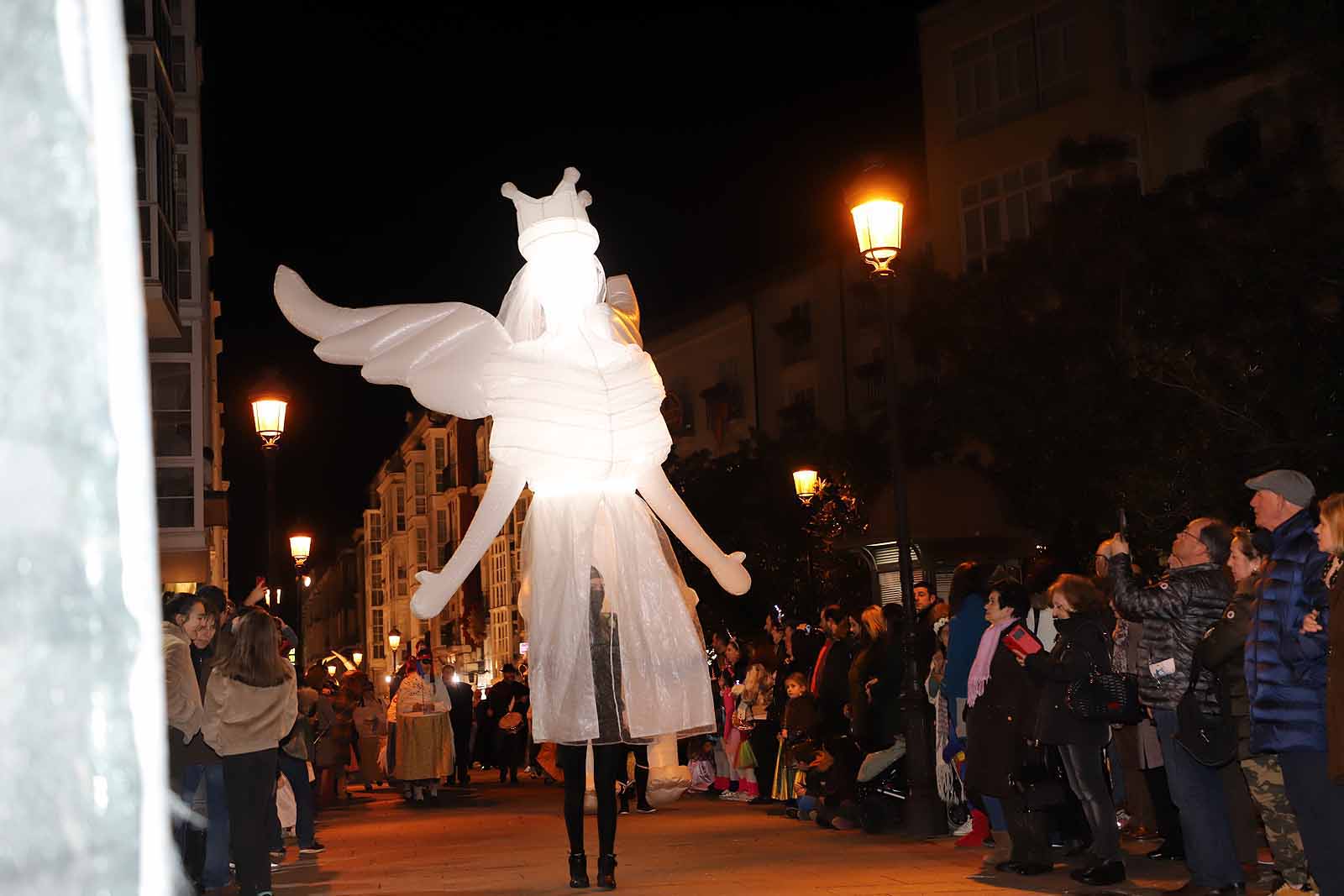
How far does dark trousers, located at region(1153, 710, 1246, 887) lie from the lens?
807 cm

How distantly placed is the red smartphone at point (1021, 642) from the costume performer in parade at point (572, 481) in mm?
2478

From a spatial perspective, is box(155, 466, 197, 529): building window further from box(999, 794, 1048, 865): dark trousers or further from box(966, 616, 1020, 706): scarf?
box(999, 794, 1048, 865): dark trousers

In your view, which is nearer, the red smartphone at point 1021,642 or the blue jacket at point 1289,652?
the blue jacket at point 1289,652

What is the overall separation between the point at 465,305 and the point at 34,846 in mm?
7463

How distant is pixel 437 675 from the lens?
21828mm

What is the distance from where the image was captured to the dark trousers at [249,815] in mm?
9062

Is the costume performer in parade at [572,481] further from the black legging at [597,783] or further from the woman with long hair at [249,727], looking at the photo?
the woman with long hair at [249,727]

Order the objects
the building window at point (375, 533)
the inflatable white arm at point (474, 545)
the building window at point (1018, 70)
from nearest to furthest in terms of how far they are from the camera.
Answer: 1. the inflatable white arm at point (474, 545)
2. the building window at point (1018, 70)
3. the building window at point (375, 533)

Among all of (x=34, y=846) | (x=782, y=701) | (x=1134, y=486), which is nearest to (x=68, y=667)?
(x=34, y=846)

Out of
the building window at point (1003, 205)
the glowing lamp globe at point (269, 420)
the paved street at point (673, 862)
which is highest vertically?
the building window at point (1003, 205)

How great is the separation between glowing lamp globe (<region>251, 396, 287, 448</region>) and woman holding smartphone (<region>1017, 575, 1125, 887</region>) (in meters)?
12.0

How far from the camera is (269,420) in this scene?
62.6 ft

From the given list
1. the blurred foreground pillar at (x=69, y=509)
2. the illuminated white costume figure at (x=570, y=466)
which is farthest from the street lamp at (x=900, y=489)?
the blurred foreground pillar at (x=69, y=509)

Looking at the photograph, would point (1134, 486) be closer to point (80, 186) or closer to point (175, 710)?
point (175, 710)
